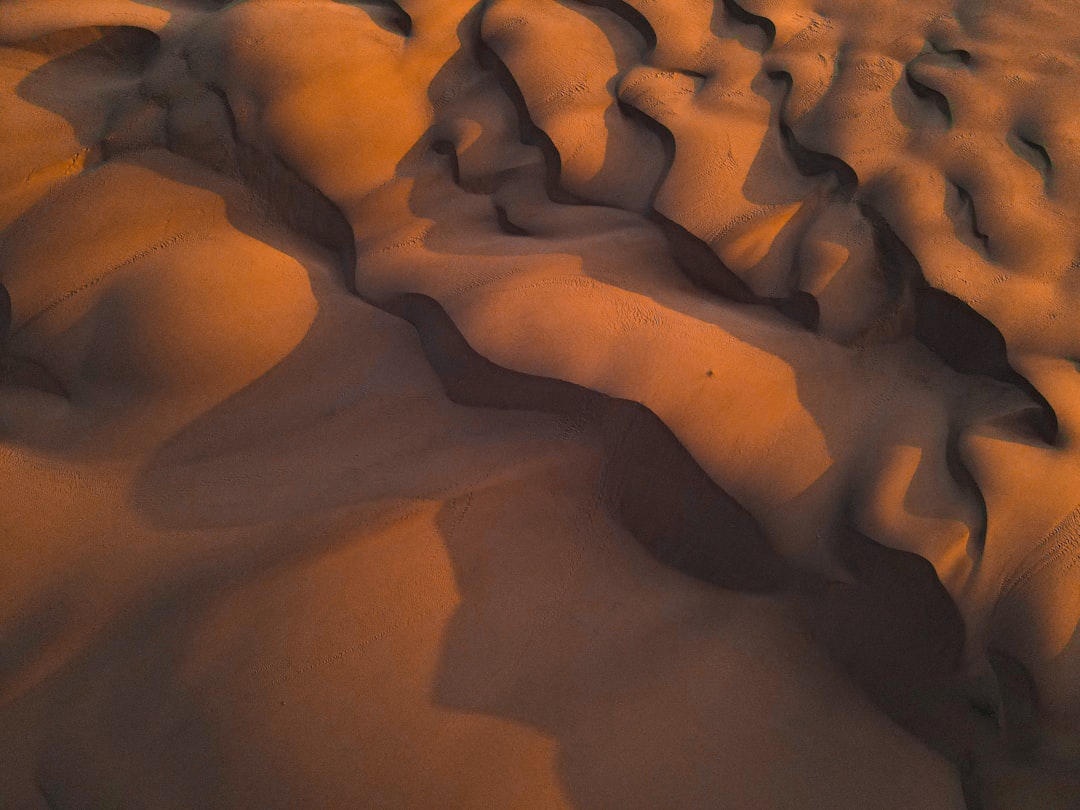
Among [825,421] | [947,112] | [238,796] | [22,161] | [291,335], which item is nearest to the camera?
[238,796]

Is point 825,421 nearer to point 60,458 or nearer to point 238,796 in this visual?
point 238,796

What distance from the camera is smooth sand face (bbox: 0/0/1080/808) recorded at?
114 cm

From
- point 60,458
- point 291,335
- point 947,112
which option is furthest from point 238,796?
point 947,112

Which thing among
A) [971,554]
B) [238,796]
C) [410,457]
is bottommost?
[238,796]

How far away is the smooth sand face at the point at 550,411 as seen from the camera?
1136mm

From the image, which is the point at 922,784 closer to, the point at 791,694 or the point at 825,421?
the point at 791,694

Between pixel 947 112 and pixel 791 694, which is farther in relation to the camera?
pixel 947 112

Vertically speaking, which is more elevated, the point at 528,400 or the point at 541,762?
the point at 528,400

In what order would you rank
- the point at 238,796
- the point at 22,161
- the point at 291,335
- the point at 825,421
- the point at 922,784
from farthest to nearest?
the point at 22,161, the point at 291,335, the point at 825,421, the point at 922,784, the point at 238,796

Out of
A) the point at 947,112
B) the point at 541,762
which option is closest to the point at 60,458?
the point at 541,762

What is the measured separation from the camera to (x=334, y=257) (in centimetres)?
173

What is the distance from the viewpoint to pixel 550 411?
1381mm

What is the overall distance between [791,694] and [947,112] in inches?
50.6

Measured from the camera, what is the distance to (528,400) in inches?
54.6
